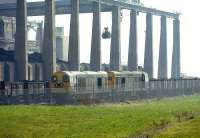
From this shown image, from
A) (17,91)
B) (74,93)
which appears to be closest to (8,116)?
(17,91)

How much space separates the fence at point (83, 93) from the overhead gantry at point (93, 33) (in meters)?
15.6

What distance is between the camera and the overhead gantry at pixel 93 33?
7512 cm

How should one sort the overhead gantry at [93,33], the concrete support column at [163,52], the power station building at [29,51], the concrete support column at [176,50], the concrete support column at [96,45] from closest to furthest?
the overhead gantry at [93,33] < the power station building at [29,51] < the concrete support column at [96,45] < the concrete support column at [163,52] < the concrete support column at [176,50]

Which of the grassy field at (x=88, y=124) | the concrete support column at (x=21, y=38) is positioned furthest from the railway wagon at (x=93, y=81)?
the grassy field at (x=88, y=124)

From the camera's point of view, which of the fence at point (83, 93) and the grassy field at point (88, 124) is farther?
the fence at point (83, 93)

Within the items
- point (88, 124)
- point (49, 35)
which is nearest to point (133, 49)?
point (49, 35)

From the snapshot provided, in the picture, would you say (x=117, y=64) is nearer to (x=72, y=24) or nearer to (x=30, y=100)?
(x=72, y=24)

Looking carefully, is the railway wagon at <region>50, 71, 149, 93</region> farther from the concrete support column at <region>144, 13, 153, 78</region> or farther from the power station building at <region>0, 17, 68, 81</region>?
the concrete support column at <region>144, 13, 153, 78</region>

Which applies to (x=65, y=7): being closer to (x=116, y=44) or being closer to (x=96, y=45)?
(x=116, y=44)

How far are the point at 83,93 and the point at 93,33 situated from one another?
130ft

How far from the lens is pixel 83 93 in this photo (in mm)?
57375

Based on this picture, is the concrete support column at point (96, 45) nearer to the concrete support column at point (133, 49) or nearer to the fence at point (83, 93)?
the concrete support column at point (133, 49)

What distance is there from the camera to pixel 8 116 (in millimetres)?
35031

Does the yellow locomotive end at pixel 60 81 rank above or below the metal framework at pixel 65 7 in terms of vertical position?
below
